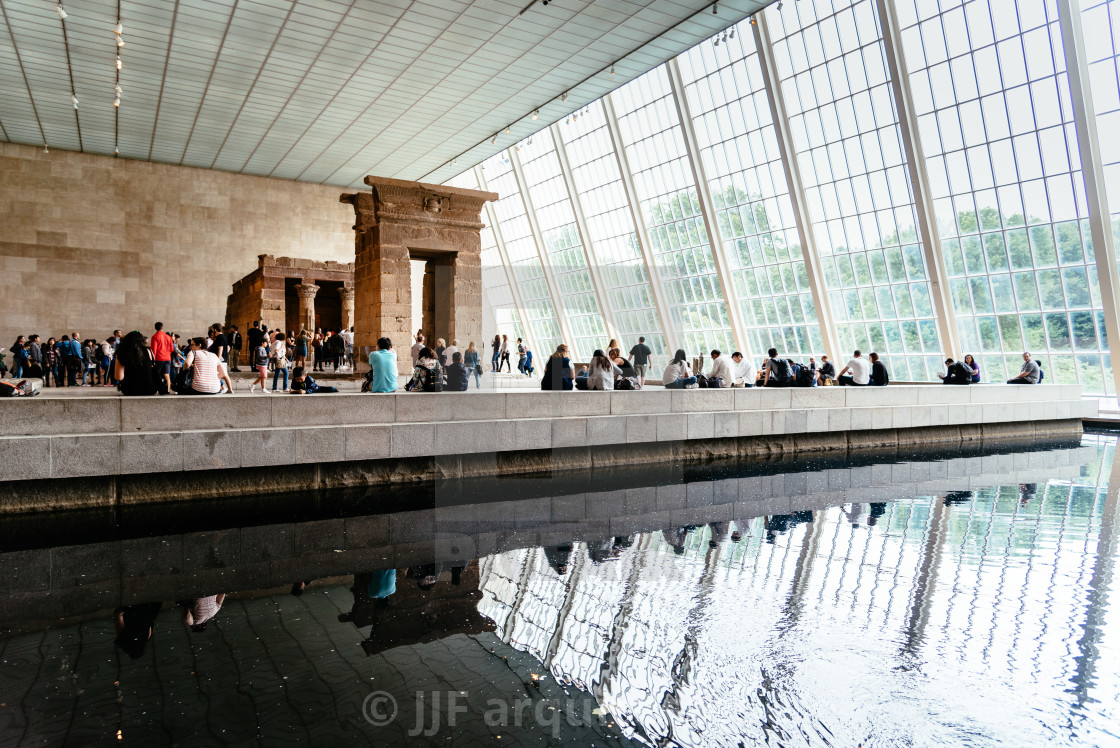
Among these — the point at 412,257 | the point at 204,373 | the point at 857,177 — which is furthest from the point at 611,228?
the point at 204,373

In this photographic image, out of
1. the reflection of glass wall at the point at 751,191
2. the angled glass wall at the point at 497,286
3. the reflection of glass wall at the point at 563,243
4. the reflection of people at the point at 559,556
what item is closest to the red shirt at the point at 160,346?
the reflection of people at the point at 559,556

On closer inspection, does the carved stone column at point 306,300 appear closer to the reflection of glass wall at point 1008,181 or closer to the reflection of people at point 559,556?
the reflection of glass wall at point 1008,181

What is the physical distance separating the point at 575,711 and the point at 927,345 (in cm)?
2090

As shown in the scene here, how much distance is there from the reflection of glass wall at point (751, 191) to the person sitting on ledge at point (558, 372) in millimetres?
13338

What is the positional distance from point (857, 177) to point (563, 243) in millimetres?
15500

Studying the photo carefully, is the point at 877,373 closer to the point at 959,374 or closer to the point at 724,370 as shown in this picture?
the point at 959,374

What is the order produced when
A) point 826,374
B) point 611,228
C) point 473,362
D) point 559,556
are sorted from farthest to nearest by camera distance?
point 611,228 < point 826,374 < point 473,362 < point 559,556

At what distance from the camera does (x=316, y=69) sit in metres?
22.8

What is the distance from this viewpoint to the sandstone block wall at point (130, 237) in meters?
→ 29.3

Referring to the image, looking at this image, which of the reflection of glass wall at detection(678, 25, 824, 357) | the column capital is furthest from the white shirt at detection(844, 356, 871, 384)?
the column capital

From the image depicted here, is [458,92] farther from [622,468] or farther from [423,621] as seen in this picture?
[423,621]

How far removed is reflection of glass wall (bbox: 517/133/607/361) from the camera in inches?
1286

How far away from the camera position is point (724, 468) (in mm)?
10781

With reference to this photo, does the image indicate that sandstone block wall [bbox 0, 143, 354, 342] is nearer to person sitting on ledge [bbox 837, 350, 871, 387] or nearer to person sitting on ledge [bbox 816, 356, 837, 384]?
person sitting on ledge [bbox 816, 356, 837, 384]
